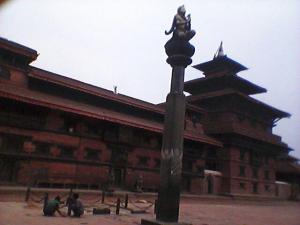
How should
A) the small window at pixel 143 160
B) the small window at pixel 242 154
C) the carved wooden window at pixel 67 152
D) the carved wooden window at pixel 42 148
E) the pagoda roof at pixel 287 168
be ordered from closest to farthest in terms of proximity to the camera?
1. the carved wooden window at pixel 42 148
2. the carved wooden window at pixel 67 152
3. the small window at pixel 143 160
4. the small window at pixel 242 154
5. the pagoda roof at pixel 287 168

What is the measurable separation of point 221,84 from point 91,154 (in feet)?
63.8

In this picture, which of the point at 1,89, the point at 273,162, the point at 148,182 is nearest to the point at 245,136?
the point at 273,162

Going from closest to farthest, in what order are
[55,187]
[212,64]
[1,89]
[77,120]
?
[1,89] → [55,187] → [77,120] → [212,64]

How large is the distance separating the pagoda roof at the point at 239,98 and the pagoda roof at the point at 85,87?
8692mm

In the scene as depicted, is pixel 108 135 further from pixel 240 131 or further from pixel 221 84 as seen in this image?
pixel 221 84

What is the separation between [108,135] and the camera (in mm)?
25062

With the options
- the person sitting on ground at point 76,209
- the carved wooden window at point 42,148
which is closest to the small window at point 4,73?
the carved wooden window at point 42,148

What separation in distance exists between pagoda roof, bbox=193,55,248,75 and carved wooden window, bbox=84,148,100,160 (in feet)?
68.5

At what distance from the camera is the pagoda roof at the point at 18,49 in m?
21.6

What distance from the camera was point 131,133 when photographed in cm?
2645

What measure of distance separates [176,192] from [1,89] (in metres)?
12.3

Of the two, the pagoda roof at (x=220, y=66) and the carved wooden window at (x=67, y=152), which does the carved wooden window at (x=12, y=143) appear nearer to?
the carved wooden window at (x=67, y=152)

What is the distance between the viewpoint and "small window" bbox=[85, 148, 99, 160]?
941 inches

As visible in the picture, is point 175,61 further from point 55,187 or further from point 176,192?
point 55,187
